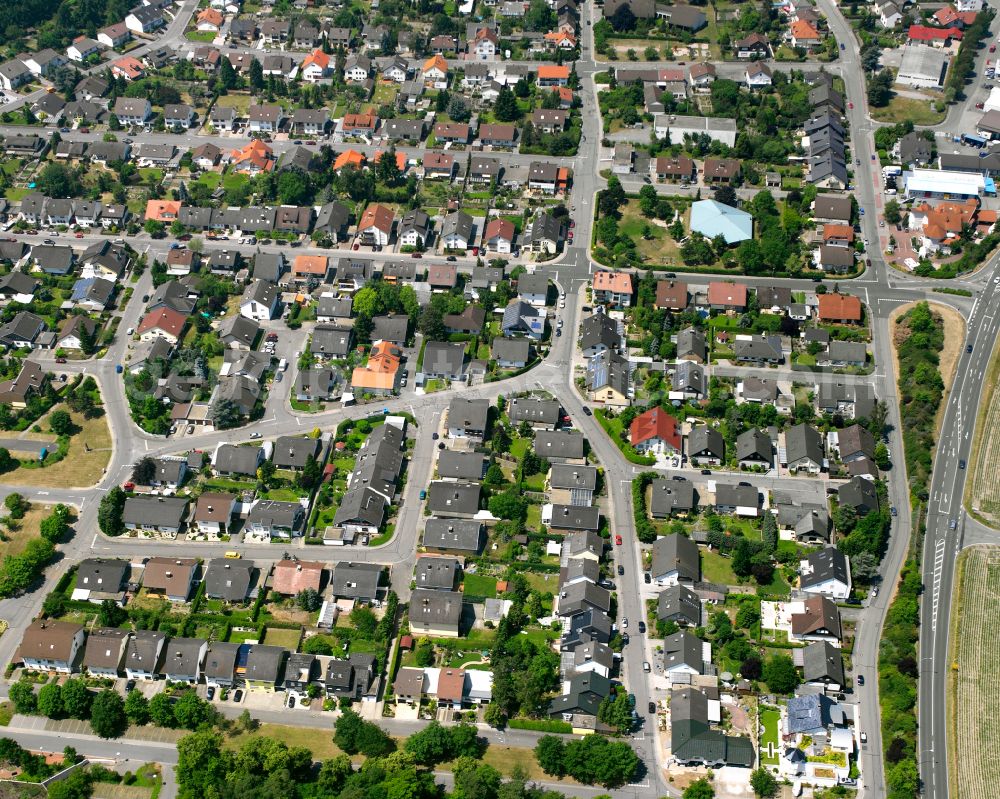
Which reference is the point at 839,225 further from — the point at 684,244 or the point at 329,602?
the point at 329,602

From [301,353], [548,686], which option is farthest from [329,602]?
[301,353]

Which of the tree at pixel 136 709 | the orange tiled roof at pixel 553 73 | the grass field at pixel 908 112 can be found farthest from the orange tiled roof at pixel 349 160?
the tree at pixel 136 709

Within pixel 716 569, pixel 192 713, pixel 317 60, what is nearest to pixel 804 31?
pixel 317 60

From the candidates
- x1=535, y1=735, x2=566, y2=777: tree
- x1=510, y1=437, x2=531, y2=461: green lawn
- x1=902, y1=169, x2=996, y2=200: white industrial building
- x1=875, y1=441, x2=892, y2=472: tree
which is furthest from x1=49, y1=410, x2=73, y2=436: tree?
x1=902, y1=169, x2=996, y2=200: white industrial building

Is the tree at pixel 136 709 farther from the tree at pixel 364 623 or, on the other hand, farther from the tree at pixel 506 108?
the tree at pixel 506 108

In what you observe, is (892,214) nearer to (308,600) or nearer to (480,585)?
(480,585)
